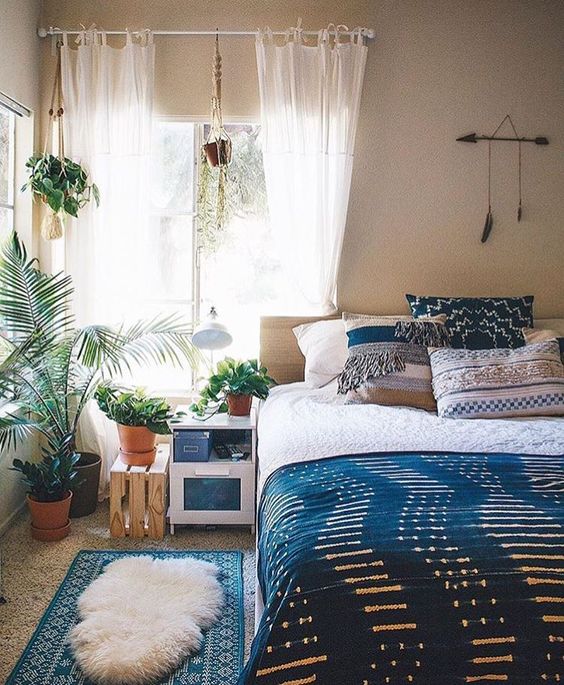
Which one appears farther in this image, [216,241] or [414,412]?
[216,241]

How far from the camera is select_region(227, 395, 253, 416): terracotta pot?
125 inches

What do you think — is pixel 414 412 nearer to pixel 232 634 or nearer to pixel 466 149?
pixel 232 634

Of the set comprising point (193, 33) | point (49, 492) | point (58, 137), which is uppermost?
point (193, 33)

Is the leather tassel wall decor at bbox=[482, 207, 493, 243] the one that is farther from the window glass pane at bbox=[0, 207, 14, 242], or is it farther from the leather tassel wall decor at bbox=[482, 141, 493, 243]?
the window glass pane at bbox=[0, 207, 14, 242]

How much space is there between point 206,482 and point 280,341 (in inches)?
33.4

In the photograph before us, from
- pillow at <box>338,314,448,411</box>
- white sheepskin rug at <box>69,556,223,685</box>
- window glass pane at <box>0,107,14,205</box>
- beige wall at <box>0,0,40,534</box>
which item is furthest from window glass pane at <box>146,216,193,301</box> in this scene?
white sheepskin rug at <box>69,556,223,685</box>

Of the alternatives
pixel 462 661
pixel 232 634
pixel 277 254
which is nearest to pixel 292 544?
pixel 462 661

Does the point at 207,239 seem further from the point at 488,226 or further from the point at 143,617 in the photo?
the point at 143,617

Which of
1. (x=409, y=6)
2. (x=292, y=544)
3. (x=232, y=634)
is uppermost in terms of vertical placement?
(x=409, y=6)

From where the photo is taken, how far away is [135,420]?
10.1 ft

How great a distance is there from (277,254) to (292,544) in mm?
2101

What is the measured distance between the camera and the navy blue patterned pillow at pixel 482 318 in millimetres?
3145

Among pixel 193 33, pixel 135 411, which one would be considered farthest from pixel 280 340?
pixel 193 33

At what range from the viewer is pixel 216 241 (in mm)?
3531
